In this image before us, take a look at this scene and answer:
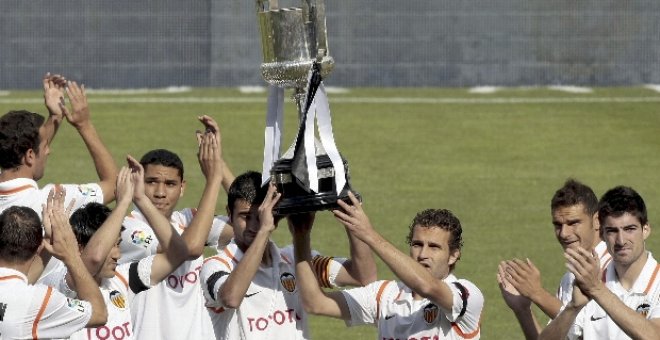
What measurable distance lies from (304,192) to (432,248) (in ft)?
2.46

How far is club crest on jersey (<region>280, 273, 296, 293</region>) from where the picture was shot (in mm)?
8094

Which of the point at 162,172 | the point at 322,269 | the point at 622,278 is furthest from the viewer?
the point at 162,172

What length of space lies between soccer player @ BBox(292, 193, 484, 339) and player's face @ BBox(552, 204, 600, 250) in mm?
789

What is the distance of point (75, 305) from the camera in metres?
6.92

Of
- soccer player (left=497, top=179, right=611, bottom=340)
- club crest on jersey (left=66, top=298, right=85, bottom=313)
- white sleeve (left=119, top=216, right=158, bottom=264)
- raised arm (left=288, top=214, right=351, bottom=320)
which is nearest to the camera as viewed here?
club crest on jersey (left=66, top=298, right=85, bottom=313)

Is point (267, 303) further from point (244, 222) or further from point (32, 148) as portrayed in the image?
point (32, 148)

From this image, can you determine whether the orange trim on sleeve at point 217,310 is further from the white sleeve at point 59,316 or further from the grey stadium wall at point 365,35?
the grey stadium wall at point 365,35

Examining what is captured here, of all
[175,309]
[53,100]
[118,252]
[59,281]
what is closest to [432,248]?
[118,252]

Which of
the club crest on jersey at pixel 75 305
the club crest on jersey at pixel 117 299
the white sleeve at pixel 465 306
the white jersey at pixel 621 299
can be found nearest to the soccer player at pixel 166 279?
the club crest on jersey at pixel 117 299

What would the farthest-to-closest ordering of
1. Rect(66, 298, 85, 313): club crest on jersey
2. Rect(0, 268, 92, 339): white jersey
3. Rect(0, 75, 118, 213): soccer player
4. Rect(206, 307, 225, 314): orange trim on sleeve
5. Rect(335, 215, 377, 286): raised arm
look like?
Rect(0, 75, 118, 213): soccer player, Rect(206, 307, 225, 314): orange trim on sleeve, Rect(335, 215, 377, 286): raised arm, Rect(66, 298, 85, 313): club crest on jersey, Rect(0, 268, 92, 339): white jersey

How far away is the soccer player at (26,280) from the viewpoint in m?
6.77

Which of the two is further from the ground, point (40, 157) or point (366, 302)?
point (40, 157)

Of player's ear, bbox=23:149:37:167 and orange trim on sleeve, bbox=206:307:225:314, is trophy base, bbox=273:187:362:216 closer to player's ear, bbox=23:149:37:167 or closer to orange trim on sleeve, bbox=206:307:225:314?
orange trim on sleeve, bbox=206:307:225:314

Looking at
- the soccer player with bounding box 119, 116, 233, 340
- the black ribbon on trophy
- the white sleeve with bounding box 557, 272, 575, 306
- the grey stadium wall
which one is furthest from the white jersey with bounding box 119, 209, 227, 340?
the grey stadium wall
